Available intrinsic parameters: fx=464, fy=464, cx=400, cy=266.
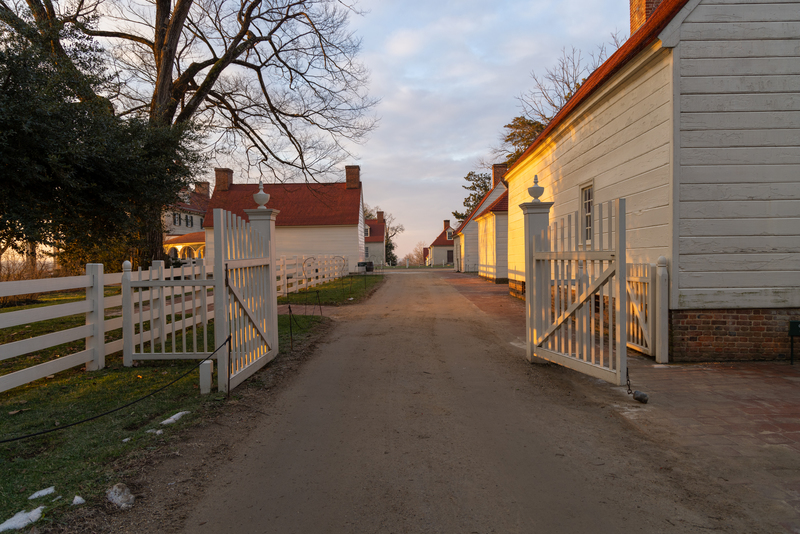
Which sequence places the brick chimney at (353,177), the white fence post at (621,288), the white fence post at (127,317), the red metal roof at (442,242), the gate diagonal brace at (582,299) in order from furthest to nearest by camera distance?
1. the red metal roof at (442,242)
2. the brick chimney at (353,177)
3. the white fence post at (127,317)
4. the gate diagonal brace at (582,299)
5. the white fence post at (621,288)

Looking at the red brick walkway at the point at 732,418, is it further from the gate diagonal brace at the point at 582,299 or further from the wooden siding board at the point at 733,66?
the wooden siding board at the point at 733,66

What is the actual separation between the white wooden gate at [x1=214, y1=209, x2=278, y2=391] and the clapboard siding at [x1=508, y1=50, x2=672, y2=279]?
600 cm

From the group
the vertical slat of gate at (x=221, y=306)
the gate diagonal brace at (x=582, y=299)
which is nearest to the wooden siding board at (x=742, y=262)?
the gate diagonal brace at (x=582, y=299)

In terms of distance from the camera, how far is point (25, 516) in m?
2.74

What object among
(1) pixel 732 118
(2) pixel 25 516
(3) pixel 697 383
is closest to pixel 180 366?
(2) pixel 25 516

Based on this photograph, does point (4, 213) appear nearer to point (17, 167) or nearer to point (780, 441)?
point (17, 167)

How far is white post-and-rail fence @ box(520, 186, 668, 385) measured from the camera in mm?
5695

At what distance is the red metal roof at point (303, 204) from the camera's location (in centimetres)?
3566

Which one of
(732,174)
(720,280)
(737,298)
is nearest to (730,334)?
(737,298)

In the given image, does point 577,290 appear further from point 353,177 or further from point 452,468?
point 353,177

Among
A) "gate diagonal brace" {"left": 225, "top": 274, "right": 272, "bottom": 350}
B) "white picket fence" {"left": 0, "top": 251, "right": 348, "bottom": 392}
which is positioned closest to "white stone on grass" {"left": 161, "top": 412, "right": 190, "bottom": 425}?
"gate diagonal brace" {"left": 225, "top": 274, "right": 272, "bottom": 350}

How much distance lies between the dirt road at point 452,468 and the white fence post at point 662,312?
1.88 meters

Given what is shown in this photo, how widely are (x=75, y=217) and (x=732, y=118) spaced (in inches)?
412

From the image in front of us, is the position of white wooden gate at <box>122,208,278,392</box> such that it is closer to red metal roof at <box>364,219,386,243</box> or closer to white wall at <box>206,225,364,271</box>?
white wall at <box>206,225,364,271</box>
